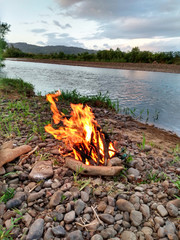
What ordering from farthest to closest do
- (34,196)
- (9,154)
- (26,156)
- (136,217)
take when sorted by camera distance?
(26,156) → (9,154) → (34,196) → (136,217)

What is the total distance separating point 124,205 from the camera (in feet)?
6.58

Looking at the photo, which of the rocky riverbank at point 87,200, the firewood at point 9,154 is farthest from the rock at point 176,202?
the firewood at point 9,154

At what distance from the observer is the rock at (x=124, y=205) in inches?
78.1

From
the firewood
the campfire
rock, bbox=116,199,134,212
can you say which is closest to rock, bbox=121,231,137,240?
rock, bbox=116,199,134,212

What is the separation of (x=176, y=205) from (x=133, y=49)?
41255mm

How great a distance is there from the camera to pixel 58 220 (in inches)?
72.4

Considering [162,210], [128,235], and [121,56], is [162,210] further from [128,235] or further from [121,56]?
[121,56]

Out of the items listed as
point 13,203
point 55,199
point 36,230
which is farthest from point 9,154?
point 36,230

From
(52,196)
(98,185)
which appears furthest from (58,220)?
(98,185)

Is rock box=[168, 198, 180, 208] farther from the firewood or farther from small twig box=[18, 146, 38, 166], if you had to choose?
the firewood

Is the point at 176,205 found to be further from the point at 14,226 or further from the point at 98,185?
the point at 14,226

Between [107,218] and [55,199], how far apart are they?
2.09ft

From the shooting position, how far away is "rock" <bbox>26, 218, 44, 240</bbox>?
1641mm

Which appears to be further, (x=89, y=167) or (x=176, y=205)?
(x=89, y=167)
